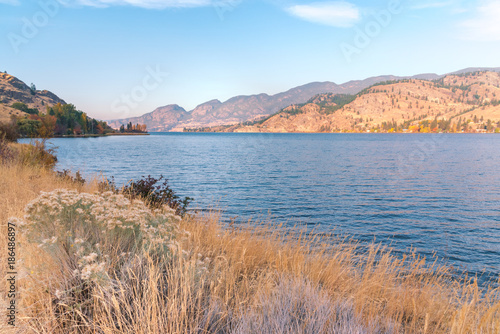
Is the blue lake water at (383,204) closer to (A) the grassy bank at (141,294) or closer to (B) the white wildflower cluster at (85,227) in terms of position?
(A) the grassy bank at (141,294)

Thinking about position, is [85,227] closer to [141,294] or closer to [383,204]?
[141,294]

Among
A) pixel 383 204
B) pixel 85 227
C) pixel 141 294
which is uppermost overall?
pixel 85 227

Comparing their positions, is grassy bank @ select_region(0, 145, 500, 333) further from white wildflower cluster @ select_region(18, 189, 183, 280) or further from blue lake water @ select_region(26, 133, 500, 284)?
blue lake water @ select_region(26, 133, 500, 284)

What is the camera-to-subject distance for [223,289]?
A: 4316mm

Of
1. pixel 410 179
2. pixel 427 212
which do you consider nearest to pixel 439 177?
pixel 410 179

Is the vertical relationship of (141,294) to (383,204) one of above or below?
above

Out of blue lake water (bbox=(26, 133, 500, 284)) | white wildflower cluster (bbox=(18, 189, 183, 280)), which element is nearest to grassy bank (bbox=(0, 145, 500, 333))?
white wildflower cluster (bbox=(18, 189, 183, 280))

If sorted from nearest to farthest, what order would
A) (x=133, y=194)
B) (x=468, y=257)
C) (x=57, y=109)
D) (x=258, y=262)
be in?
(x=258, y=262)
(x=133, y=194)
(x=468, y=257)
(x=57, y=109)

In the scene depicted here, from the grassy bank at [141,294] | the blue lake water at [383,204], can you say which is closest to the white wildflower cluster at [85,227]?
the grassy bank at [141,294]

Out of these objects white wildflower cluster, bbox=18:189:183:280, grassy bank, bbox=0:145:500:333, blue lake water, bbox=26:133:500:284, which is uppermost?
white wildflower cluster, bbox=18:189:183:280

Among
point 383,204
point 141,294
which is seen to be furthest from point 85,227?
point 383,204

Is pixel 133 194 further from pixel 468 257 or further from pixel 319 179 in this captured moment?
pixel 319 179

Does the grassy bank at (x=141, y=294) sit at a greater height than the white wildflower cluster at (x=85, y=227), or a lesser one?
lesser

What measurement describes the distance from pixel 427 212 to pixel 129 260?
21714 mm
